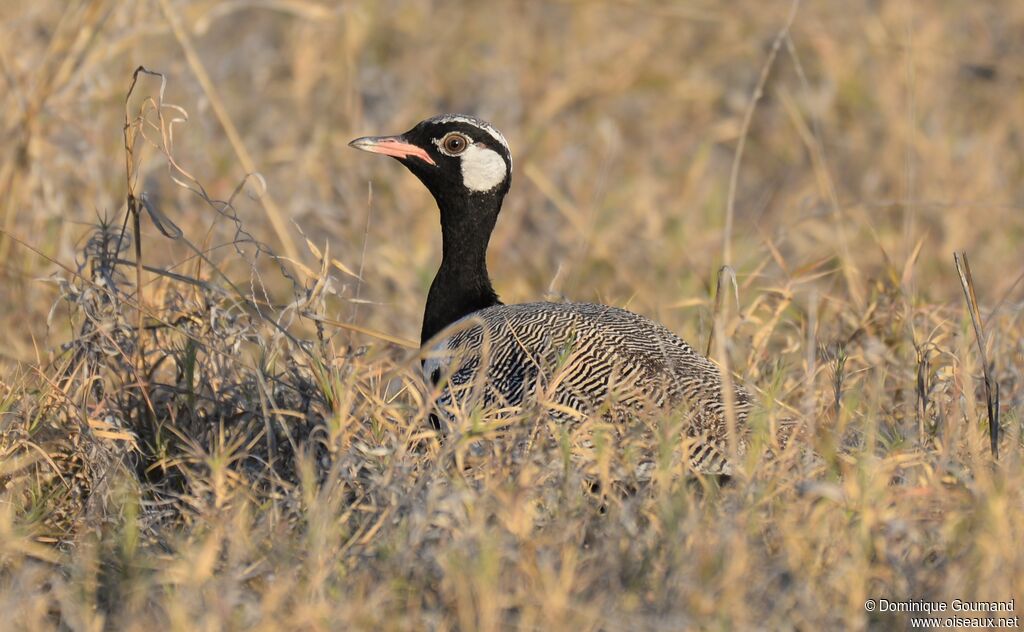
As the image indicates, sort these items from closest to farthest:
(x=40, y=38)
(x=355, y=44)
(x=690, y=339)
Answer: (x=690, y=339), (x=40, y=38), (x=355, y=44)

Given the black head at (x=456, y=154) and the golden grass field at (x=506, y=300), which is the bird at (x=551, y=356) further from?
the golden grass field at (x=506, y=300)

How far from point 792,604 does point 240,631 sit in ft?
3.25

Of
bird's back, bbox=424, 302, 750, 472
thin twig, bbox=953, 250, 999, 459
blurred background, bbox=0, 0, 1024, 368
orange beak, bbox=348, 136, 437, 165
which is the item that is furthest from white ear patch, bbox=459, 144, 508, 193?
thin twig, bbox=953, 250, 999, 459

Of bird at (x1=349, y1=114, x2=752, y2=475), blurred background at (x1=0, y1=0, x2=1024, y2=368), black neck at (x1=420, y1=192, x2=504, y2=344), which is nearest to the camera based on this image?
bird at (x1=349, y1=114, x2=752, y2=475)

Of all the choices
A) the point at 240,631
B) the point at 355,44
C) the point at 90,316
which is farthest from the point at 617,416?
the point at 355,44

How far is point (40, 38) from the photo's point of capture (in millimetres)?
5613

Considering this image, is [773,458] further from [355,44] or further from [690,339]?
[355,44]

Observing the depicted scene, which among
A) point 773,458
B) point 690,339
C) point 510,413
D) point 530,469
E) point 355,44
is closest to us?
point 530,469

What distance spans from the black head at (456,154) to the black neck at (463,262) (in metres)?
0.02

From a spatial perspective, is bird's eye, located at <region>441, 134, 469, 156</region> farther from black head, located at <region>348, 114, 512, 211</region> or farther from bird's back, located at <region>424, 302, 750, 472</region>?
bird's back, located at <region>424, 302, 750, 472</region>

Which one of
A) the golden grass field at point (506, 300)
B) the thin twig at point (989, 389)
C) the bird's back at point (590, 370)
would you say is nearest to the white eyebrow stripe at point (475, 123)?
the golden grass field at point (506, 300)

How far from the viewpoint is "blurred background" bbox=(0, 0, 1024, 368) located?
5191 mm

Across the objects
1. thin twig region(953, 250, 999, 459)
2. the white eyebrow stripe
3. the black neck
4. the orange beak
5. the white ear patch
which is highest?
the white eyebrow stripe

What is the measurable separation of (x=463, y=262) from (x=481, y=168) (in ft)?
0.98
